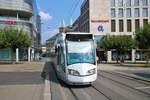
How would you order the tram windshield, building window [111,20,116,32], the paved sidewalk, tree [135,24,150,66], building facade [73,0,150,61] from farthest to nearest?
1. building window [111,20,116,32]
2. building facade [73,0,150,61]
3. tree [135,24,150,66]
4. the tram windshield
5. the paved sidewalk

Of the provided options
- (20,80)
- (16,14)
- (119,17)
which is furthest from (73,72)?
(119,17)

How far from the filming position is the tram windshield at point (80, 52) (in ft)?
57.0

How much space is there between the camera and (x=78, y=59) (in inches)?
684

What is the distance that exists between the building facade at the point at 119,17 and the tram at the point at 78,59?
227ft

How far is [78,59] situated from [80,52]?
0.42 m

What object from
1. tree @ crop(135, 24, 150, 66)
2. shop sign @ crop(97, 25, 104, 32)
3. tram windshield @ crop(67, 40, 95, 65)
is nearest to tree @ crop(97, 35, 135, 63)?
tree @ crop(135, 24, 150, 66)

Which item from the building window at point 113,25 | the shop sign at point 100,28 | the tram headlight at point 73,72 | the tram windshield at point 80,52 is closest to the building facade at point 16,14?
the shop sign at point 100,28

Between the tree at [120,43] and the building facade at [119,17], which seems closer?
the tree at [120,43]

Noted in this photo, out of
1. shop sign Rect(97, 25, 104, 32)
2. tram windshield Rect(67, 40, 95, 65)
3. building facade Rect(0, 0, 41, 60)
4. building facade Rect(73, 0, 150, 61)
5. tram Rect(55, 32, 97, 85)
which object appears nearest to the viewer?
tram Rect(55, 32, 97, 85)

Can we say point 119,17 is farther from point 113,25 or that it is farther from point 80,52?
point 80,52

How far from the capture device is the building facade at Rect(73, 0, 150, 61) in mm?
87438

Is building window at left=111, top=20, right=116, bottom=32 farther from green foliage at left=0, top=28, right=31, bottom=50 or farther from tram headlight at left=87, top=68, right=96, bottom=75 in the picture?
tram headlight at left=87, top=68, right=96, bottom=75

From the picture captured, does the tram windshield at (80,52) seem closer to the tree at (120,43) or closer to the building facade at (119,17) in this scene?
the tree at (120,43)

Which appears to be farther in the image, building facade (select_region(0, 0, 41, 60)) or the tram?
building facade (select_region(0, 0, 41, 60))
